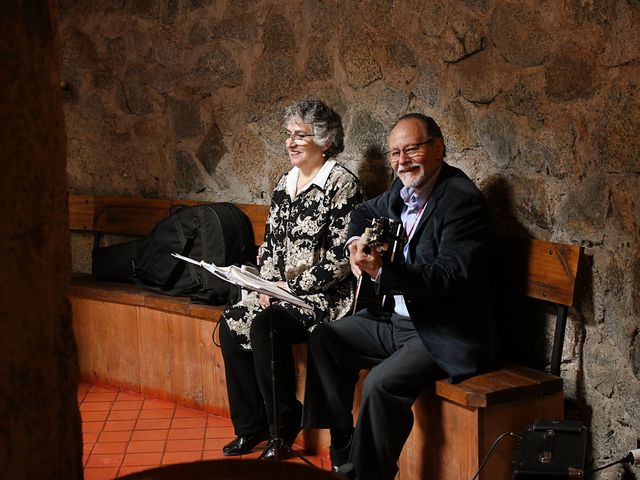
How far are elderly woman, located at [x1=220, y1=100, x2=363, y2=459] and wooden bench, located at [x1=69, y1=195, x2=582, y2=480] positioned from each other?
0.19 metres

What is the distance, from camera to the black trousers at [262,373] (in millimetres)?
3521

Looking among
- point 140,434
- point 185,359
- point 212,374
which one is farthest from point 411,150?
point 140,434

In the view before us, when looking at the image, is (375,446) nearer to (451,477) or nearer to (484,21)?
(451,477)

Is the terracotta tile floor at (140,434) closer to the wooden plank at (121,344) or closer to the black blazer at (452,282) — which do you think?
the wooden plank at (121,344)

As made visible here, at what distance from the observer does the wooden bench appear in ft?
9.48

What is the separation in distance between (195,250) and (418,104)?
4.46ft

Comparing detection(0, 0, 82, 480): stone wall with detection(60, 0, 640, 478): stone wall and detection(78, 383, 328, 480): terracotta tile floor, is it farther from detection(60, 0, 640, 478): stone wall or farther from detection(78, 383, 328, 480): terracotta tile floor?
detection(78, 383, 328, 480): terracotta tile floor

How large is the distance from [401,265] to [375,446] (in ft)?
2.05

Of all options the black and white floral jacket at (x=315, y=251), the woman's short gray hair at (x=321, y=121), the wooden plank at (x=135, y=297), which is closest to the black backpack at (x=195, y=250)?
the wooden plank at (x=135, y=297)

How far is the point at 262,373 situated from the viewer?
354 cm

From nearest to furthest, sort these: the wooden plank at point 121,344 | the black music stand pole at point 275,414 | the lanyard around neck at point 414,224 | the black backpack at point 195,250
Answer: the lanyard around neck at point 414,224
the black music stand pole at point 275,414
the black backpack at point 195,250
the wooden plank at point 121,344

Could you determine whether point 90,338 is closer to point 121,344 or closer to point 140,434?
point 121,344

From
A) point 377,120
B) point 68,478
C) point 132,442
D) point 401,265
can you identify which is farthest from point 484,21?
point 68,478

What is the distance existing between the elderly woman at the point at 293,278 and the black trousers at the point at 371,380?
0.25 meters
